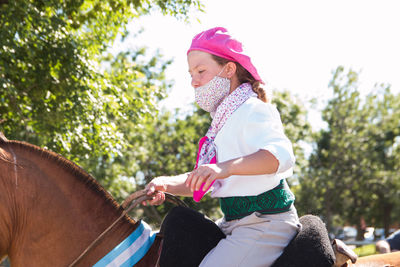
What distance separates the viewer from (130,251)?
7.45ft

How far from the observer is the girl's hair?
7.95 feet

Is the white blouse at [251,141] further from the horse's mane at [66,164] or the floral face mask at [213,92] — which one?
the horse's mane at [66,164]

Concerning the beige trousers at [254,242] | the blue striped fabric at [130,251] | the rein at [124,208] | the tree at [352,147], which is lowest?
the tree at [352,147]

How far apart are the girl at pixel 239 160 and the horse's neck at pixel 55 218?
0.36 m

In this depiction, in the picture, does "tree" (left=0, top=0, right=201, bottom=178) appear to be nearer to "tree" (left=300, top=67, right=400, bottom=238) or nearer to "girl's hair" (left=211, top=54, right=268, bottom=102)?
"girl's hair" (left=211, top=54, right=268, bottom=102)

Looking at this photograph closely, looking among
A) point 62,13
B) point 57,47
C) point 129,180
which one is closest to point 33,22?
point 57,47

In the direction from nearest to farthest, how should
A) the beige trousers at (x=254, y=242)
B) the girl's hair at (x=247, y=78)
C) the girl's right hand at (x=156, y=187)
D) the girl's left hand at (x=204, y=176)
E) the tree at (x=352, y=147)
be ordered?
the girl's left hand at (x=204, y=176) → the beige trousers at (x=254, y=242) → the girl's right hand at (x=156, y=187) → the girl's hair at (x=247, y=78) → the tree at (x=352, y=147)

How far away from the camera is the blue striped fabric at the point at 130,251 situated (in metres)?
2.21

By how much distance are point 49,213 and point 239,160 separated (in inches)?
44.1

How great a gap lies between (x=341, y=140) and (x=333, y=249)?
26.8 meters

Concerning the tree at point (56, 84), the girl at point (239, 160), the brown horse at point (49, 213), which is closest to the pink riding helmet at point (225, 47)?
the girl at point (239, 160)

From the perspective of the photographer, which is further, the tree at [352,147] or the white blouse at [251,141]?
the tree at [352,147]

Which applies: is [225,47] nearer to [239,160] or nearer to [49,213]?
[239,160]

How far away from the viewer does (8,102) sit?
338 inches
